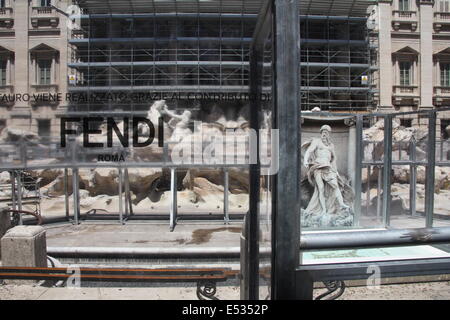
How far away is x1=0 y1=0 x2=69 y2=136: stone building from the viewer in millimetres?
Result: 23219

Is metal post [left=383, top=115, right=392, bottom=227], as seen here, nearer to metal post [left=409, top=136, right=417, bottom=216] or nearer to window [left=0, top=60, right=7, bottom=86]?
metal post [left=409, top=136, right=417, bottom=216]

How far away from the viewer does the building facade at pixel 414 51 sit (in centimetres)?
2419

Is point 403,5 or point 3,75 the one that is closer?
point 3,75

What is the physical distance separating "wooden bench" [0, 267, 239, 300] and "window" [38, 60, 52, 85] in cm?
2159

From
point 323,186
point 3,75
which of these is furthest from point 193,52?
point 323,186

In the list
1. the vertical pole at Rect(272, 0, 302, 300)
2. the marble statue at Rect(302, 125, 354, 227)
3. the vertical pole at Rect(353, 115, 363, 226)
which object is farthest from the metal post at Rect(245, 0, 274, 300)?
the vertical pole at Rect(353, 115, 363, 226)

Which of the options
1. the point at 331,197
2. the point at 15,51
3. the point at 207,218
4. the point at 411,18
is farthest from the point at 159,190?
the point at 411,18

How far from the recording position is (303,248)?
0.99 meters

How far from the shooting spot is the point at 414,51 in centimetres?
2502

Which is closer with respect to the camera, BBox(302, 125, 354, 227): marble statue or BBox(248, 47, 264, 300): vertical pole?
BBox(248, 47, 264, 300): vertical pole

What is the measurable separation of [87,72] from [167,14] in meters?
5.63

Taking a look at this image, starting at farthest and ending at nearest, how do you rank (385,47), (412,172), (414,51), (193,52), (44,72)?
(414,51) < (385,47) < (44,72) < (193,52) < (412,172)

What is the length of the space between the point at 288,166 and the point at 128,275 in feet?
16.0

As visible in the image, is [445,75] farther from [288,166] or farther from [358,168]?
[288,166]
